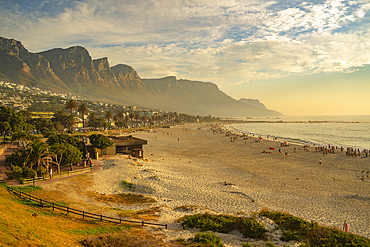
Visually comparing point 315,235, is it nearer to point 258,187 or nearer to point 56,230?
point 258,187

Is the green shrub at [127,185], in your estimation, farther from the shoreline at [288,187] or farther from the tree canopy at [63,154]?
the tree canopy at [63,154]

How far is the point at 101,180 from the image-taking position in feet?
73.9

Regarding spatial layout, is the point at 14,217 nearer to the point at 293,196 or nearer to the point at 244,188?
the point at 244,188

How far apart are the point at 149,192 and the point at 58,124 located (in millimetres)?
59559

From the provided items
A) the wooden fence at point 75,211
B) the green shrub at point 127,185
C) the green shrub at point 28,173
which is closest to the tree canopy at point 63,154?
the green shrub at point 28,173

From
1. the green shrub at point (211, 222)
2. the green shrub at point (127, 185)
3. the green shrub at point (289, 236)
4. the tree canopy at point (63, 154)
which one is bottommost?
the green shrub at point (127, 185)

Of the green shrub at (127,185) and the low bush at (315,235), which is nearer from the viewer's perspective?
the low bush at (315,235)

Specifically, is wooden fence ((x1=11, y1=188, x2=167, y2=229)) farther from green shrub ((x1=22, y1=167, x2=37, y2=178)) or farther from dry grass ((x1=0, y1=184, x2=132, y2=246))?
green shrub ((x1=22, y1=167, x2=37, y2=178))

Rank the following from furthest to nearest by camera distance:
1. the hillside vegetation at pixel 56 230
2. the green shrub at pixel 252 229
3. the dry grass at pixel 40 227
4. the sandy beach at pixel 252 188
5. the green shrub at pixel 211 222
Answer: the sandy beach at pixel 252 188 → the green shrub at pixel 211 222 → the green shrub at pixel 252 229 → the hillside vegetation at pixel 56 230 → the dry grass at pixel 40 227

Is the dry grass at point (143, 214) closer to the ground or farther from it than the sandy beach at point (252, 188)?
farther from it

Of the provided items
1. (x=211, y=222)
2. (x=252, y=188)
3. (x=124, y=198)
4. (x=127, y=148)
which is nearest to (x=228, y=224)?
(x=211, y=222)

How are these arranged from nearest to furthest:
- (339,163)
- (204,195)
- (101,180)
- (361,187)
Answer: (204,195)
(101,180)
(361,187)
(339,163)

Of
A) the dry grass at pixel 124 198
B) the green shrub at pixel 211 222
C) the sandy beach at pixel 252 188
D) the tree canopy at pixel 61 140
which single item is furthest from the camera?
the tree canopy at pixel 61 140

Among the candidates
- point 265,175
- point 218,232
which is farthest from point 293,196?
point 218,232
